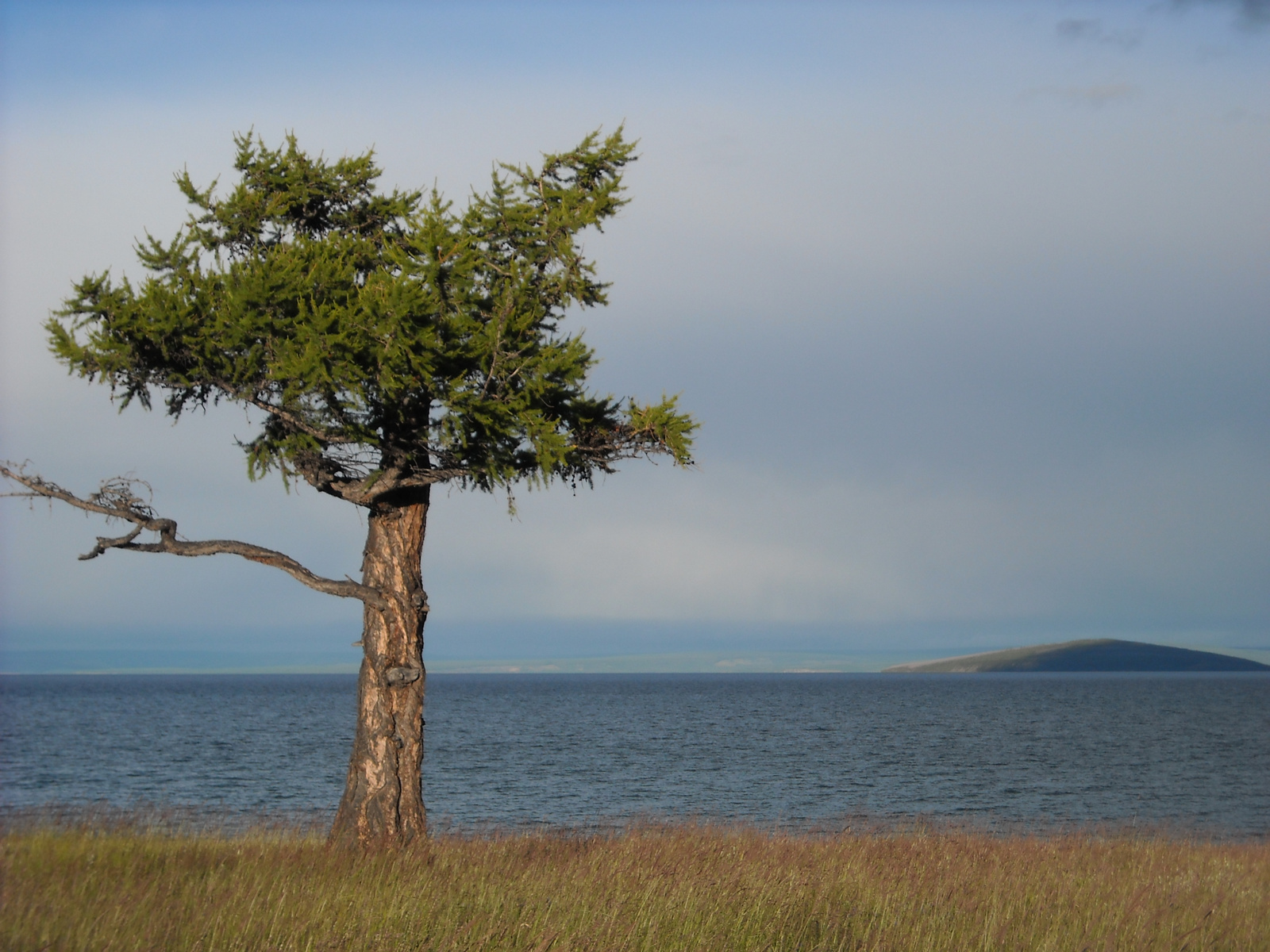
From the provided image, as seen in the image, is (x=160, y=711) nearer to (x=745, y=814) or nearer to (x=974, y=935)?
(x=745, y=814)

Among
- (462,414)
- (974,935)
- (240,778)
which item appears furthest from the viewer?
(240,778)

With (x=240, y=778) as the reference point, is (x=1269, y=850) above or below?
above

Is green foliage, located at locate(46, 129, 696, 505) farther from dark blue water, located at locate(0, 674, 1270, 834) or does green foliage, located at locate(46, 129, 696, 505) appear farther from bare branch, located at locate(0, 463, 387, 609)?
dark blue water, located at locate(0, 674, 1270, 834)

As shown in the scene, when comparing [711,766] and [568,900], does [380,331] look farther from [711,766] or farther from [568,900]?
[711,766]

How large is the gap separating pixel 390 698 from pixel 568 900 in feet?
14.9

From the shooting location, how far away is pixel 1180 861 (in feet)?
53.3

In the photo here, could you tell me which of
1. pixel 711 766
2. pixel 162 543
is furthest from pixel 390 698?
pixel 711 766

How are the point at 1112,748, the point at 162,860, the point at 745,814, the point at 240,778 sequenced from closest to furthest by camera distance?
1. the point at 162,860
2. the point at 745,814
3. the point at 240,778
4. the point at 1112,748

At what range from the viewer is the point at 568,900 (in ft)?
29.4

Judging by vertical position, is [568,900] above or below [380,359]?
below

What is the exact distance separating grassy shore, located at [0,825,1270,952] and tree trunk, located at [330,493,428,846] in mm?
629

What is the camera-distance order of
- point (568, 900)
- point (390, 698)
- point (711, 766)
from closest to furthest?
1. point (568, 900)
2. point (390, 698)
3. point (711, 766)

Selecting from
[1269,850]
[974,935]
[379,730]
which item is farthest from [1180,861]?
[379,730]

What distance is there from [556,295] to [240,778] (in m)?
34.3
